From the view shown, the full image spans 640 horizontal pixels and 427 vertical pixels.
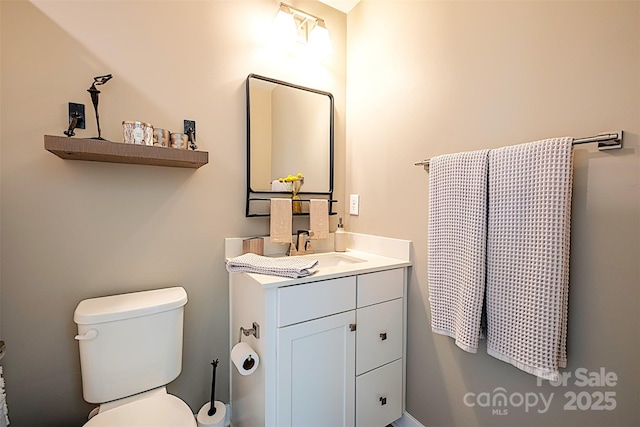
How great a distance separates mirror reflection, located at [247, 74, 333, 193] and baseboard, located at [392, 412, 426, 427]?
4.35ft

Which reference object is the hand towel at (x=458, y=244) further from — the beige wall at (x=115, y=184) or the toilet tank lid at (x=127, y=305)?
the toilet tank lid at (x=127, y=305)

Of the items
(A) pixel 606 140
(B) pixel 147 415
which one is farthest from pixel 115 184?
(A) pixel 606 140

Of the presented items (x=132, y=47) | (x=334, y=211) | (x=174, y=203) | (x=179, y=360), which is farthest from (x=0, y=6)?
(x=334, y=211)

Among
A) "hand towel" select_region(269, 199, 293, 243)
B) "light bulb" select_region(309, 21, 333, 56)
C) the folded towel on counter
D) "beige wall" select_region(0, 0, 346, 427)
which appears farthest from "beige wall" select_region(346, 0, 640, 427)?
"beige wall" select_region(0, 0, 346, 427)

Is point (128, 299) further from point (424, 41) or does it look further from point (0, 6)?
point (424, 41)

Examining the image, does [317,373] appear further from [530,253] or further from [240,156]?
[240,156]

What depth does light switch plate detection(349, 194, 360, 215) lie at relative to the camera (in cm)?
185

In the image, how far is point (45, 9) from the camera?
1.17m

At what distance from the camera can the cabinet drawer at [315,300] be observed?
1.12 metres

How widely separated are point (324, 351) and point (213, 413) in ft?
2.25

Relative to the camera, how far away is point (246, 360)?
1.15 meters

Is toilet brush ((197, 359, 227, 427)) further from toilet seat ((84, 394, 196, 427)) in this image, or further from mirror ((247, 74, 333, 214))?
mirror ((247, 74, 333, 214))

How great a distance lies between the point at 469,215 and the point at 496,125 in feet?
1.27

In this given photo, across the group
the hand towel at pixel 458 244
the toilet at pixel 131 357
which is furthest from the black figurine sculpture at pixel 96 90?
the hand towel at pixel 458 244
